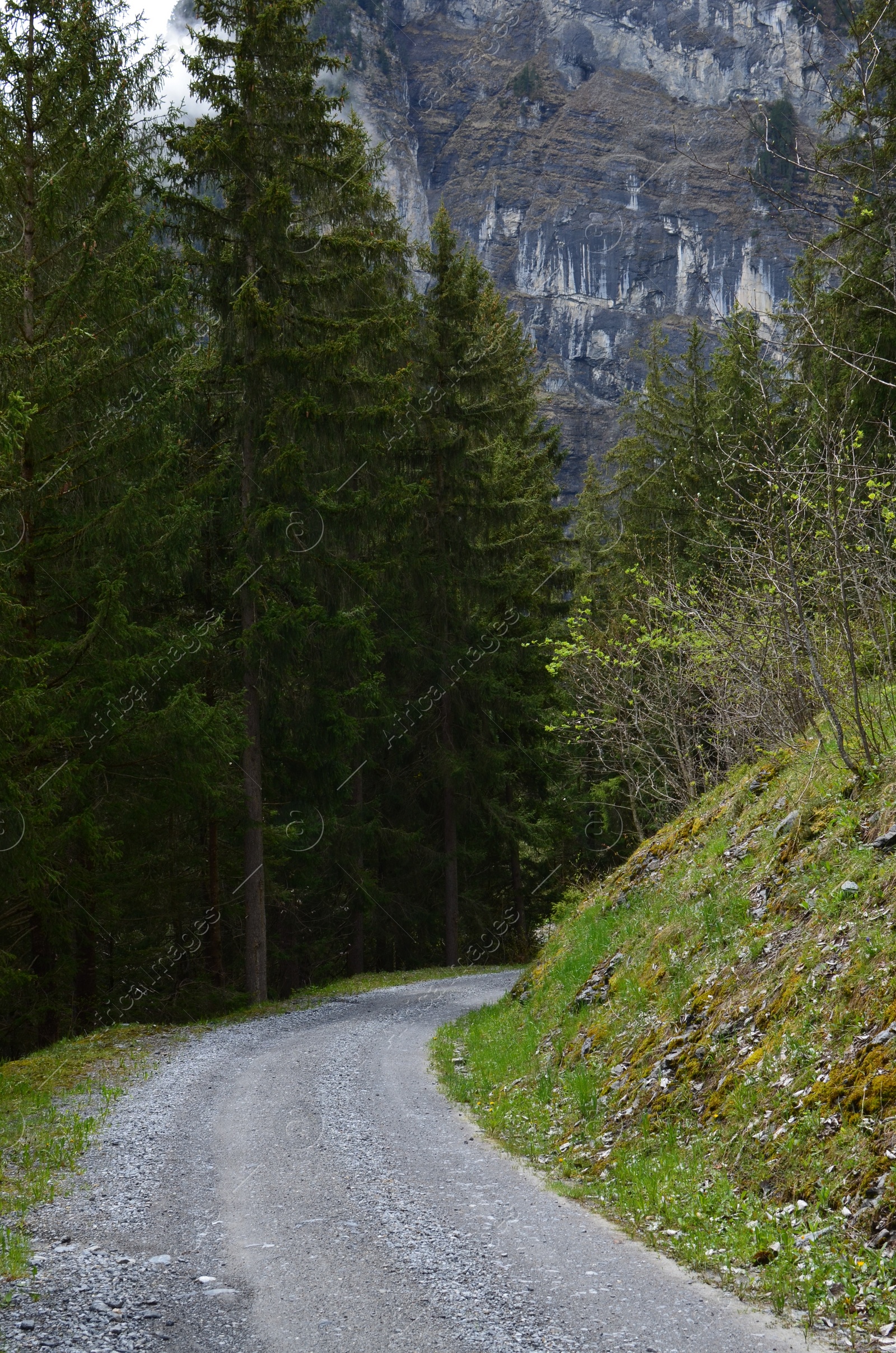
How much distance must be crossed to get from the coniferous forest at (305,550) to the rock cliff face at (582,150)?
333 feet

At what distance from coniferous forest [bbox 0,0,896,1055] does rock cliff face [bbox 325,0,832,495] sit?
10152cm

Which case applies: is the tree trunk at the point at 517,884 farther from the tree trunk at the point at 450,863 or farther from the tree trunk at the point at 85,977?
the tree trunk at the point at 85,977

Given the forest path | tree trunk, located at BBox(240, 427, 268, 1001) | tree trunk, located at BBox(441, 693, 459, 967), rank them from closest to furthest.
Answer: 1. the forest path
2. tree trunk, located at BBox(240, 427, 268, 1001)
3. tree trunk, located at BBox(441, 693, 459, 967)

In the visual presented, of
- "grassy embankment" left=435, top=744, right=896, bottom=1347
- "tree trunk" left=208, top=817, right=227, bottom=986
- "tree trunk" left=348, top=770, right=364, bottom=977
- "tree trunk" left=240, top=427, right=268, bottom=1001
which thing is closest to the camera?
"grassy embankment" left=435, top=744, right=896, bottom=1347

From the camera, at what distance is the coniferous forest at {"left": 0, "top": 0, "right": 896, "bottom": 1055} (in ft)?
34.1

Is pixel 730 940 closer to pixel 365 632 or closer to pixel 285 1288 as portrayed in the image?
pixel 285 1288

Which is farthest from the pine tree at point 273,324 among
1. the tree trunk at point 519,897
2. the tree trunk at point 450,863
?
the tree trunk at point 519,897

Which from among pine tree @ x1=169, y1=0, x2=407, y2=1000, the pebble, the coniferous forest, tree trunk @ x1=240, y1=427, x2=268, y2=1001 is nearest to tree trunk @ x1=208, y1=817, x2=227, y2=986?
the coniferous forest

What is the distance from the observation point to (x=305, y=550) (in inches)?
685

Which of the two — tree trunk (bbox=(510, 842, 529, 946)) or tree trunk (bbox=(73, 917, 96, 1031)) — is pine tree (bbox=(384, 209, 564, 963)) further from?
tree trunk (bbox=(73, 917, 96, 1031))

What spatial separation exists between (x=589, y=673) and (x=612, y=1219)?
41.1 ft

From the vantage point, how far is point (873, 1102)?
17.0ft

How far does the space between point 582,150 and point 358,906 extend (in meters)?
149

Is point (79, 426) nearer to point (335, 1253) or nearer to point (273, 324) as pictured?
point (273, 324)
